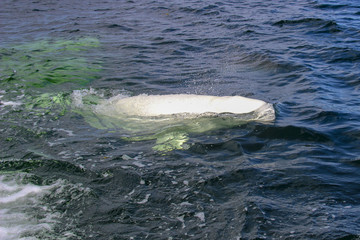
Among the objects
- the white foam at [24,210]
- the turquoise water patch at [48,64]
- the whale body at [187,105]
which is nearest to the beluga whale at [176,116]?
the whale body at [187,105]

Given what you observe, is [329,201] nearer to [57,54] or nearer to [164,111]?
[164,111]

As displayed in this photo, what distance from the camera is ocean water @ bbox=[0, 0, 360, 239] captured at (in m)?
4.22

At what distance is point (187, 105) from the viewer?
7.21m

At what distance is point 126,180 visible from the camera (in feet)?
16.7

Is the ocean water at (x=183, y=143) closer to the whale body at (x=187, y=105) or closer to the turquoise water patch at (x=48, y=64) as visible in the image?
the turquoise water patch at (x=48, y=64)

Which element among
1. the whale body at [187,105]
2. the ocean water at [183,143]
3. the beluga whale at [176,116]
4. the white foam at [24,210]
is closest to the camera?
the white foam at [24,210]

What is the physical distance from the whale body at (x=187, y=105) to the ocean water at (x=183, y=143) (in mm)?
232

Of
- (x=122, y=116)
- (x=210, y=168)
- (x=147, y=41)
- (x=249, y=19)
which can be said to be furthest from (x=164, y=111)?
(x=249, y=19)

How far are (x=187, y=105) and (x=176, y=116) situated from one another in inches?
13.0

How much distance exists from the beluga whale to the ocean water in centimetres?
5

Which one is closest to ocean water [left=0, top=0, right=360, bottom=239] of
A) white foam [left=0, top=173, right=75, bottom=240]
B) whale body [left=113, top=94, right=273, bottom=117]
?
white foam [left=0, top=173, right=75, bottom=240]

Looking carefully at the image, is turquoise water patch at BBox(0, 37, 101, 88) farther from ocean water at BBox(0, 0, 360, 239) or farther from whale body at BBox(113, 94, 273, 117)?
whale body at BBox(113, 94, 273, 117)

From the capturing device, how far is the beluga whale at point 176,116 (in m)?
6.66

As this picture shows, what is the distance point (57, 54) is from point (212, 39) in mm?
5457
